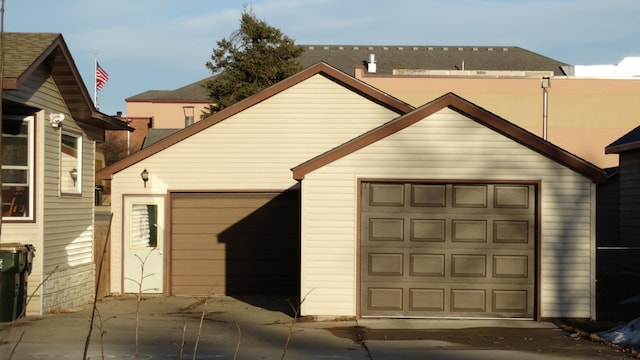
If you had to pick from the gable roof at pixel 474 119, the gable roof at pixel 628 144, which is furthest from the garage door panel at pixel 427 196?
the gable roof at pixel 628 144

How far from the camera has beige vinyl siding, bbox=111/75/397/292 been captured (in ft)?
61.6

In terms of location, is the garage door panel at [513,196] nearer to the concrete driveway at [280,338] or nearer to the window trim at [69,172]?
the concrete driveway at [280,338]

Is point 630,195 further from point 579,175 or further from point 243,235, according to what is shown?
point 243,235

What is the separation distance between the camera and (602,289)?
58.1 feet

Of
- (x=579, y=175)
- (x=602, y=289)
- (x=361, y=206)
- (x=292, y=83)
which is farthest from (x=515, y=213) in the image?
(x=292, y=83)

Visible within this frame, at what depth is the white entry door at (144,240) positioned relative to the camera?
18.8 meters

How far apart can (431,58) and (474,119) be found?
139 feet

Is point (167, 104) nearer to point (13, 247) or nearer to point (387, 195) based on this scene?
point (13, 247)

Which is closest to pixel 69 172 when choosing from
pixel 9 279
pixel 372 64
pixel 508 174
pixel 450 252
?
pixel 9 279

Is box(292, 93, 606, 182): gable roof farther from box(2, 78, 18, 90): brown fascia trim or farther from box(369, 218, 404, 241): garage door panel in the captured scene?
box(2, 78, 18, 90): brown fascia trim

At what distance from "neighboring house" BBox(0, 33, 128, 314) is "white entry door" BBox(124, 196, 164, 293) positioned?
1.70m

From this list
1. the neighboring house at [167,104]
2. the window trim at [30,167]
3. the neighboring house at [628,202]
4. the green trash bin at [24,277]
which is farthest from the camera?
the neighboring house at [167,104]

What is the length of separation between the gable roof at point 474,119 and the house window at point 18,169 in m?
4.70

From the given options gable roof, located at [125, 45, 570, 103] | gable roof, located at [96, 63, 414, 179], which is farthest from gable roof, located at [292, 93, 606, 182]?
gable roof, located at [125, 45, 570, 103]
